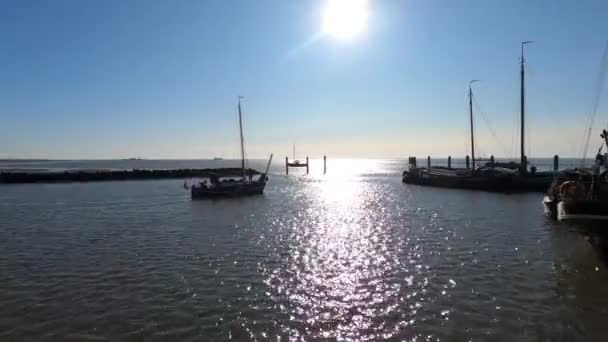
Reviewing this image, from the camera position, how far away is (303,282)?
12953 mm

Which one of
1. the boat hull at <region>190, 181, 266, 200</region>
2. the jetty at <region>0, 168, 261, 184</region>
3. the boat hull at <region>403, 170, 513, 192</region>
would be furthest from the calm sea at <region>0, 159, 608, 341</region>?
the jetty at <region>0, 168, 261, 184</region>

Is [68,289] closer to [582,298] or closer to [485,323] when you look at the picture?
[485,323]

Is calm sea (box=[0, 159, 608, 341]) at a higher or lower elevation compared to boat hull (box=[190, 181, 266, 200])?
lower

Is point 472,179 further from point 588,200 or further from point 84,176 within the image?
point 84,176

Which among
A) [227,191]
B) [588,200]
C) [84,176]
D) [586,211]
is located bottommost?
[227,191]

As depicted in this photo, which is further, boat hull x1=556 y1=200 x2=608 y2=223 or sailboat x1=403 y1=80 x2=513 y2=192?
sailboat x1=403 y1=80 x2=513 y2=192

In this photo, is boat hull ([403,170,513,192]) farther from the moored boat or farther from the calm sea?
the moored boat

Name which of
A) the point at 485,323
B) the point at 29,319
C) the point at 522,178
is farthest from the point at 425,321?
the point at 522,178

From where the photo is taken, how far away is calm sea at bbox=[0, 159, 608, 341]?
9.48 m

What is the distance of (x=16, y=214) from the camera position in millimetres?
30453

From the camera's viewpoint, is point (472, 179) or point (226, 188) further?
point (472, 179)

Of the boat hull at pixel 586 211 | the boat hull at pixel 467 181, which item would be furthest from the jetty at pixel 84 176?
the boat hull at pixel 586 211

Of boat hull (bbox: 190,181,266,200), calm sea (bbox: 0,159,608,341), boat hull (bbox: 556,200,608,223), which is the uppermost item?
boat hull (bbox: 556,200,608,223)

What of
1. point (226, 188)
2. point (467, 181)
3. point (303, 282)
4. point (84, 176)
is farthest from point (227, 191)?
point (84, 176)
